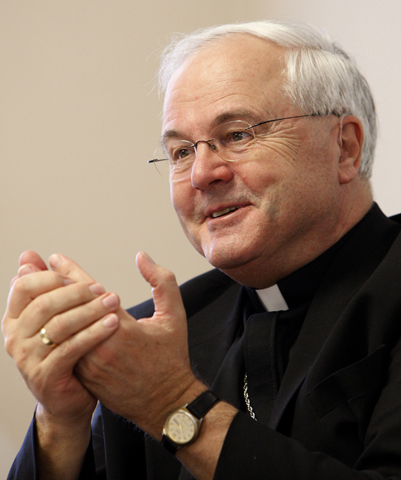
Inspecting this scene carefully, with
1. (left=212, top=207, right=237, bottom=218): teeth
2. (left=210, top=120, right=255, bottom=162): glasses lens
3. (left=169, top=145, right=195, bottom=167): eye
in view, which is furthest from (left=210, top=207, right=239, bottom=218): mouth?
(left=169, top=145, right=195, bottom=167): eye

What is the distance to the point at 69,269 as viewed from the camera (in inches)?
44.7

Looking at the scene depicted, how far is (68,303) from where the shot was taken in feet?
3.43

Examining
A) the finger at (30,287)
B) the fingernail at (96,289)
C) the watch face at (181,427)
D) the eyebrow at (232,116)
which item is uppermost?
the eyebrow at (232,116)

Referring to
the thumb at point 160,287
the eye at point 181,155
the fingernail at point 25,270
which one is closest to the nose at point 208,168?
the eye at point 181,155

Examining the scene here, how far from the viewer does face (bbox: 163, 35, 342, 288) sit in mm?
1479

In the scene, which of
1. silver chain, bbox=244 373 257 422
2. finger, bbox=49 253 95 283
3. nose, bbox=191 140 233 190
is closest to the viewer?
finger, bbox=49 253 95 283

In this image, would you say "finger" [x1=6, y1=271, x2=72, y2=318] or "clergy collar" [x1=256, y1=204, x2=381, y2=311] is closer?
"finger" [x1=6, y1=271, x2=72, y2=318]

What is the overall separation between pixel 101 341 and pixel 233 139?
→ 29.6 inches

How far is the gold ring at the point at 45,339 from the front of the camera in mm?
1054

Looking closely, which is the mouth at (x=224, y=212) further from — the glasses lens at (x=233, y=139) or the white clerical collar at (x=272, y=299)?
the white clerical collar at (x=272, y=299)

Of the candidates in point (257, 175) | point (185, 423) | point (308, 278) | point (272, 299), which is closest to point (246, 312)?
point (272, 299)

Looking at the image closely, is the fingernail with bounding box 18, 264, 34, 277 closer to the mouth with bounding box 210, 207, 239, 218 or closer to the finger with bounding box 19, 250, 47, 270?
the finger with bounding box 19, 250, 47, 270

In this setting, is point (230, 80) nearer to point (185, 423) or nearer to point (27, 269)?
point (27, 269)

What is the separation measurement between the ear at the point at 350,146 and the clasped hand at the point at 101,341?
74cm
